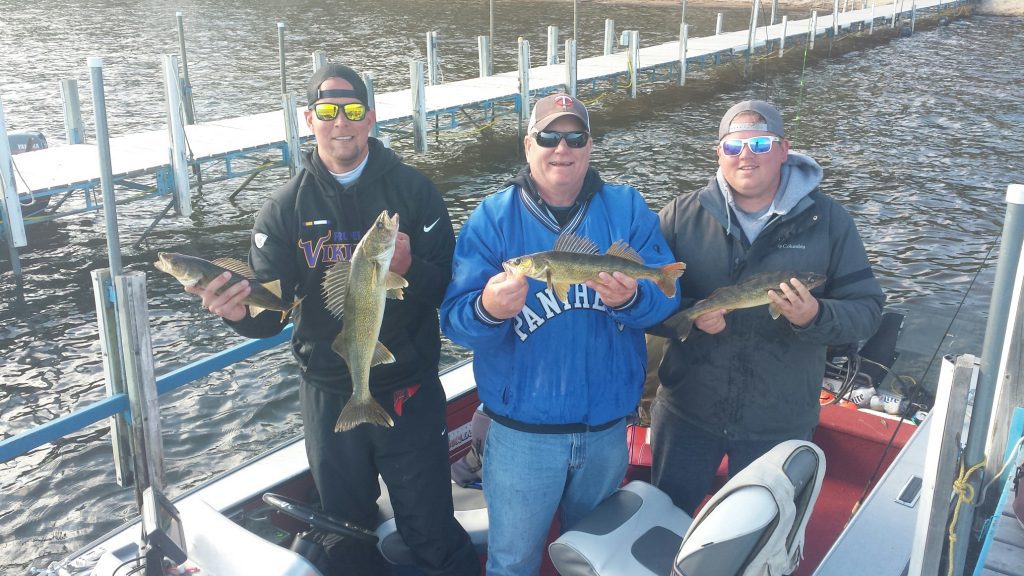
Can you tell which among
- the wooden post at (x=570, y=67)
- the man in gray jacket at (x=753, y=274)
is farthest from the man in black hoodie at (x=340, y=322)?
the wooden post at (x=570, y=67)

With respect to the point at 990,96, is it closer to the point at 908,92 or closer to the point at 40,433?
the point at 908,92

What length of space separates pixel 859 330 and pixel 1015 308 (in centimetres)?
80

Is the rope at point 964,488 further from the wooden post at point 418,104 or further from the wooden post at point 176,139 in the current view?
the wooden post at point 418,104

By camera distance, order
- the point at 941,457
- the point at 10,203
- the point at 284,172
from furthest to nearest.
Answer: the point at 284,172 < the point at 10,203 < the point at 941,457

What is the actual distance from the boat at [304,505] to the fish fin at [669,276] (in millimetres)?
974

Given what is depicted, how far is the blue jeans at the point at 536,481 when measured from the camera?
354 cm

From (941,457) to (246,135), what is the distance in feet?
51.8

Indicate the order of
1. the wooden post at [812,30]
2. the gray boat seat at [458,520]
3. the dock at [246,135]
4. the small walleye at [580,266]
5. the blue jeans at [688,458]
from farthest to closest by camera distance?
the wooden post at [812,30] → the dock at [246,135] → the gray boat seat at [458,520] → the blue jeans at [688,458] → the small walleye at [580,266]

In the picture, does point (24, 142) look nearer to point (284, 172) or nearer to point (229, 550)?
point (284, 172)

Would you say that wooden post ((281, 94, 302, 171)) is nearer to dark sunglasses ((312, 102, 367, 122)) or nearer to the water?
the water

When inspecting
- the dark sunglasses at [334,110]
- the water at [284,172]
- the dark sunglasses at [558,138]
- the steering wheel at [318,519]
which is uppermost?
the dark sunglasses at [334,110]

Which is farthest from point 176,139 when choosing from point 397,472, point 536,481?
point 536,481

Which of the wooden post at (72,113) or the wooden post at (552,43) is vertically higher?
the wooden post at (552,43)

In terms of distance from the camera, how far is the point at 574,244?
3.36m
